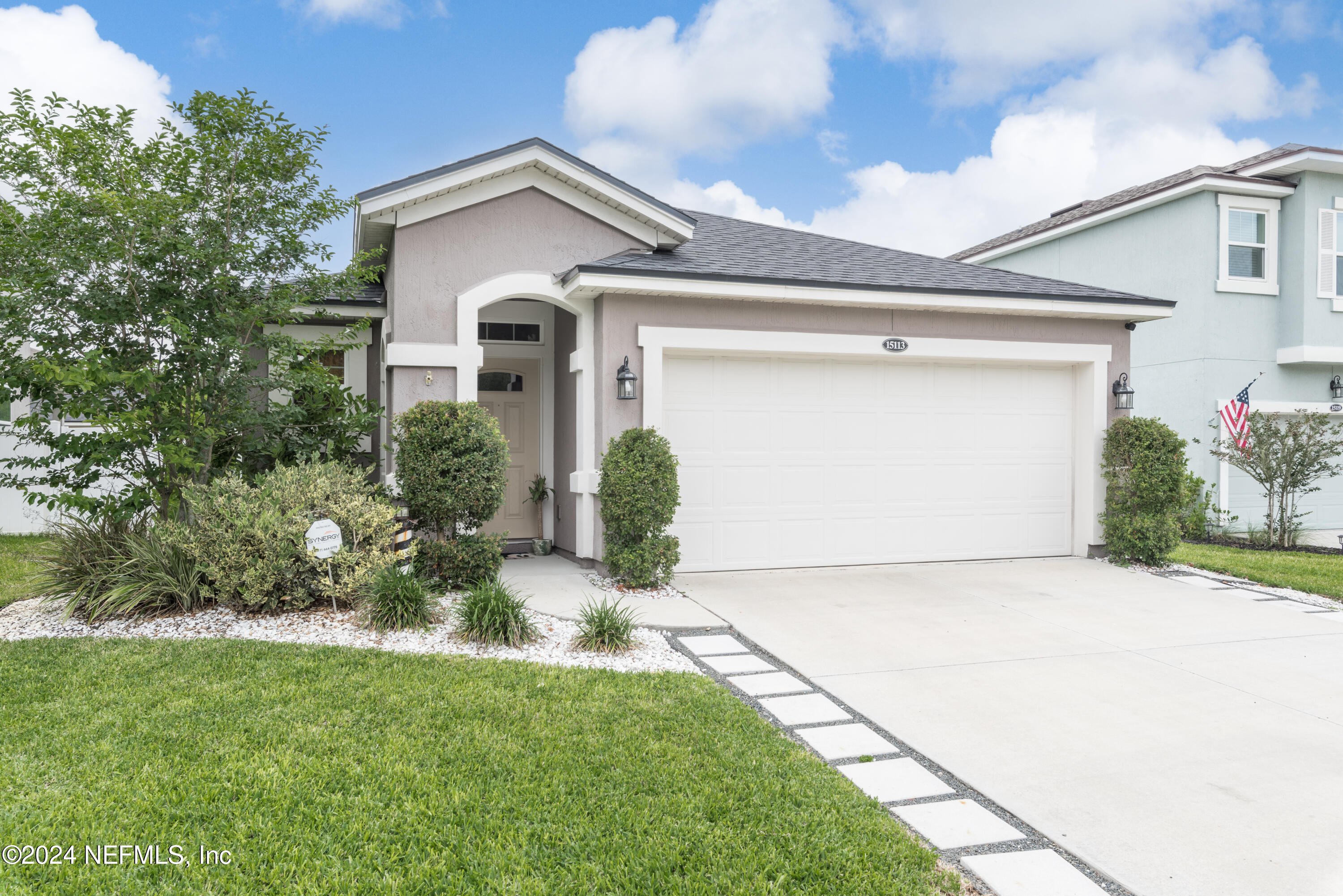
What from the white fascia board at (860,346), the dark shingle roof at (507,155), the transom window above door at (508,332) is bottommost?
A: the white fascia board at (860,346)

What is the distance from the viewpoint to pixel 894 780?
11.8ft

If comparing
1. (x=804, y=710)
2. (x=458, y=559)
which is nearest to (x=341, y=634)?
(x=458, y=559)

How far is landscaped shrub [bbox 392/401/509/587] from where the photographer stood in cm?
685

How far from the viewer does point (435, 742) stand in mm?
3697

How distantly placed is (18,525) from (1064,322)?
48.8 ft

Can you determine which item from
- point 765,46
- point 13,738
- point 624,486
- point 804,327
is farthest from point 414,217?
point 765,46

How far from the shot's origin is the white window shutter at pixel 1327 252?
13195mm

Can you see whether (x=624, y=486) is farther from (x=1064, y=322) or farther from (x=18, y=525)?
(x=18, y=525)

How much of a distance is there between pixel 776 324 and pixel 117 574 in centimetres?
623

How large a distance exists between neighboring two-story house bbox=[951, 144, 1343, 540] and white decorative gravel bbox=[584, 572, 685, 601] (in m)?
10.5

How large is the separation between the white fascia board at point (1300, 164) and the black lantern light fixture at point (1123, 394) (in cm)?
640

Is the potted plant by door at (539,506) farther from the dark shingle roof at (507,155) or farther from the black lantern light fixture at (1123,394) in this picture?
the black lantern light fixture at (1123,394)

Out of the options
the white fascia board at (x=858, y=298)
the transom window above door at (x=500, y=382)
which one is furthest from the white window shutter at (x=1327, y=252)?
the transom window above door at (x=500, y=382)

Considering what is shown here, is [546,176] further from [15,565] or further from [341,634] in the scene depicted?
[15,565]
